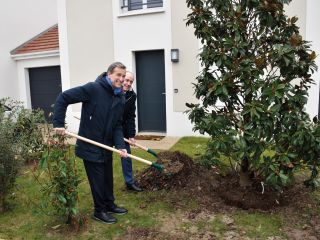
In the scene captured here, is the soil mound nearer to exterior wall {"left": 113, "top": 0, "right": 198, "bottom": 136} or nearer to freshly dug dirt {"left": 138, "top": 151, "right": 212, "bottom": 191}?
freshly dug dirt {"left": 138, "top": 151, "right": 212, "bottom": 191}

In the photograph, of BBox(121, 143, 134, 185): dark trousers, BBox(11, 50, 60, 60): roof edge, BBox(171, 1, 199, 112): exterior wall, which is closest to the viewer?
BBox(121, 143, 134, 185): dark trousers

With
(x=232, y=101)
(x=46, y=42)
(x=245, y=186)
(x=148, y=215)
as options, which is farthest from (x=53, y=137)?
(x=46, y=42)

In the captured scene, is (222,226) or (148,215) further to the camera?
(148,215)

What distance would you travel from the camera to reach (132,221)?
4.84m

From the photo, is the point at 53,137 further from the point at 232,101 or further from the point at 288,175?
the point at 288,175

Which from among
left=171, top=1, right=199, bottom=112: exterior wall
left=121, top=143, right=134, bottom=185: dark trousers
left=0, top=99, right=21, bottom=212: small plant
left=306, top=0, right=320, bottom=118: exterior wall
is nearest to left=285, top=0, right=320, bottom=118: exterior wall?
left=306, top=0, right=320, bottom=118: exterior wall

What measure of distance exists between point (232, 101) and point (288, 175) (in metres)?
1.24

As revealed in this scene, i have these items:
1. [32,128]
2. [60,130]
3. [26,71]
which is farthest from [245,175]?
[26,71]

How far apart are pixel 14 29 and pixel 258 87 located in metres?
12.2

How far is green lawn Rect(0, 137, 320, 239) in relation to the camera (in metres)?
4.53

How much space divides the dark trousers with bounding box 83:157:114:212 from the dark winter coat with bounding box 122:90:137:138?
3.20 feet

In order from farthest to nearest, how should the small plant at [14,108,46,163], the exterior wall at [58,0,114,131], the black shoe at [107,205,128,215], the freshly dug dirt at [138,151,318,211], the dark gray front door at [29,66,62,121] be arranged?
the dark gray front door at [29,66,62,121]
the exterior wall at [58,0,114,131]
the small plant at [14,108,46,163]
the freshly dug dirt at [138,151,318,211]
the black shoe at [107,205,128,215]

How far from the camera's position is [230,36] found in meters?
5.02

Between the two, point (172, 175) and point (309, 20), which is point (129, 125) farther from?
point (309, 20)
